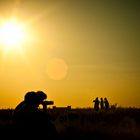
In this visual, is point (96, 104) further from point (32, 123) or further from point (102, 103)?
point (32, 123)

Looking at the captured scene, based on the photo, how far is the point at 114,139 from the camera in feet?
75.5

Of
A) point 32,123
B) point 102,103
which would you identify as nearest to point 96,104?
point 102,103

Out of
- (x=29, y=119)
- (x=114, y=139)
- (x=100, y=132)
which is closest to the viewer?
(x=29, y=119)

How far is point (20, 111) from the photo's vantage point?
16297 mm

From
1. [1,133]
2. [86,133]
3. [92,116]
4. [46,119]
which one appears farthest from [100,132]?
[92,116]

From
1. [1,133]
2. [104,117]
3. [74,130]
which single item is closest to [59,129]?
[74,130]

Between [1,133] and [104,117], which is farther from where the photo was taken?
[104,117]

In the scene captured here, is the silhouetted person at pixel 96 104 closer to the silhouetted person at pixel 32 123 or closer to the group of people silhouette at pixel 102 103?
the group of people silhouette at pixel 102 103

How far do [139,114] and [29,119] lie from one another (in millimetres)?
20726

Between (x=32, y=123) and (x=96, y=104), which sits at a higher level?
(x=96, y=104)

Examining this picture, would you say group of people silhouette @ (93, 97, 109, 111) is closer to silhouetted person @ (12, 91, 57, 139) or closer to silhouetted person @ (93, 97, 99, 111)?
silhouetted person @ (93, 97, 99, 111)

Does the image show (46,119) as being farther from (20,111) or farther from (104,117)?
(104,117)

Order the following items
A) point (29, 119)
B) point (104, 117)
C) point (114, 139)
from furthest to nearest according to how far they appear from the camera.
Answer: point (104, 117) < point (114, 139) < point (29, 119)

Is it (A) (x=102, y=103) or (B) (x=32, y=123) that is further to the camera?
(A) (x=102, y=103)
